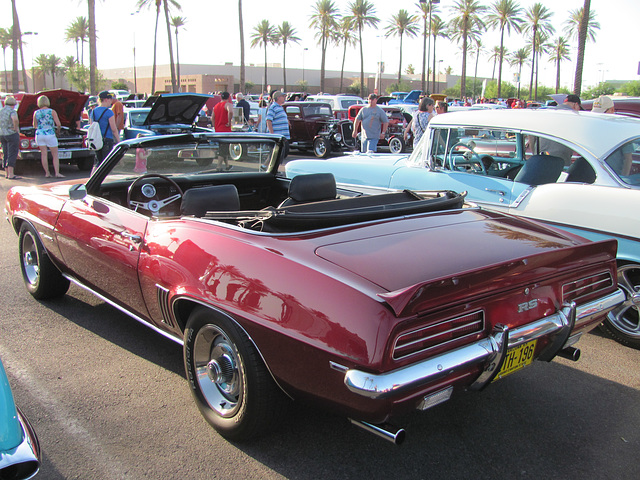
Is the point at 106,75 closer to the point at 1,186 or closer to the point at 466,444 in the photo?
the point at 1,186

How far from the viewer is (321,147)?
16.0 meters

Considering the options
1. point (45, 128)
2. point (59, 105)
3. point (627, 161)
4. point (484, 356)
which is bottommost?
point (484, 356)

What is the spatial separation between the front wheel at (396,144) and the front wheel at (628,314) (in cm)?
1273

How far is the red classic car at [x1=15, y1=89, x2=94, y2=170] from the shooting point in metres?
12.0

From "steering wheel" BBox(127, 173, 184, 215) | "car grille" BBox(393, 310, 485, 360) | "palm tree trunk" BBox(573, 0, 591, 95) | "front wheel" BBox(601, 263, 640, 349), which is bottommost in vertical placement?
"front wheel" BBox(601, 263, 640, 349)

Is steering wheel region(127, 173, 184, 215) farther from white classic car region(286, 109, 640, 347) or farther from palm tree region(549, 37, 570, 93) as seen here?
palm tree region(549, 37, 570, 93)

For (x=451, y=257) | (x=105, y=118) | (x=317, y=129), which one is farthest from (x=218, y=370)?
(x=317, y=129)

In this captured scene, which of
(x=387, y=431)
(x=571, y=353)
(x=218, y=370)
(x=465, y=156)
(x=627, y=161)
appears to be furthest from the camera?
(x=465, y=156)

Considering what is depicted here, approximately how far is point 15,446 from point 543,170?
14.4ft

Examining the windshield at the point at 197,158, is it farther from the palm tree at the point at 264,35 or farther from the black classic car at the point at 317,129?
the palm tree at the point at 264,35

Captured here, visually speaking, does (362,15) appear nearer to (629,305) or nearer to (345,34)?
(345,34)

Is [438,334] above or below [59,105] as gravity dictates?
below

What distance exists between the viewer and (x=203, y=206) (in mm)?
3223

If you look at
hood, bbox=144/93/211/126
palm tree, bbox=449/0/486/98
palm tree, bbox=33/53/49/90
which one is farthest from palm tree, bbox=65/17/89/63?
hood, bbox=144/93/211/126
